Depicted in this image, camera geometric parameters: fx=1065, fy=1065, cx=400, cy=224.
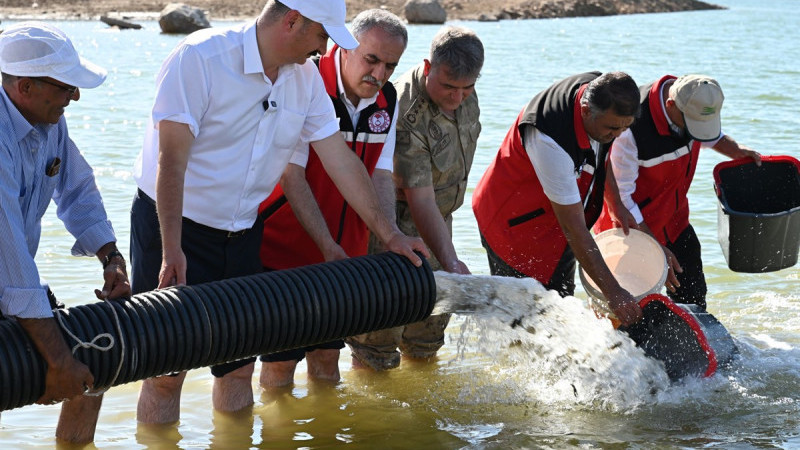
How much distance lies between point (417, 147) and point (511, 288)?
2.72 feet

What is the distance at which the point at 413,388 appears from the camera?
5801mm

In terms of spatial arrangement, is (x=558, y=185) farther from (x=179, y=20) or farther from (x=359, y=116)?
(x=179, y=20)

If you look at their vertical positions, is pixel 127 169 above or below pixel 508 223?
below

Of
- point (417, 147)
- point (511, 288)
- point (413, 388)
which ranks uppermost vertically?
point (417, 147)

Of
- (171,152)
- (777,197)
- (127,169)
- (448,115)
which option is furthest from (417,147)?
(127,169)

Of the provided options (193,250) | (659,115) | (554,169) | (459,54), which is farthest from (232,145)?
(659,115)

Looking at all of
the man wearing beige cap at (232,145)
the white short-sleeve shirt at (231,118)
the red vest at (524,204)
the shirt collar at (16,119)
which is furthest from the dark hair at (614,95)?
the shirt collar at (16,119)

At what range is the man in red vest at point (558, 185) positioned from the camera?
494 centimetres

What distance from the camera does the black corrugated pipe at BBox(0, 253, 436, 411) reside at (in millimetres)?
3635

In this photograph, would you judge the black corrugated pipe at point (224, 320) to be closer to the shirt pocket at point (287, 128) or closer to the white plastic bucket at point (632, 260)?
the shirt pocket at point (287, 128)

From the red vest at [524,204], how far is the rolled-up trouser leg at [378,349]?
0.78 m

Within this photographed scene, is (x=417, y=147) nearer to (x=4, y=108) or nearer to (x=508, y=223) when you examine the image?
(x=508, y=223)

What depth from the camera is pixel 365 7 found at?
4128 cm

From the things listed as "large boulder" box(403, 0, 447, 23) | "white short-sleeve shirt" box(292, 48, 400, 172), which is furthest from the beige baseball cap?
"large boulder" box(403, 0, 447, 23)
